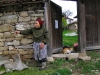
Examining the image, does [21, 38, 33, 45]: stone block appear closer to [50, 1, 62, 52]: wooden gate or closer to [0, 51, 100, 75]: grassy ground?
[0, 51, 100, 75]: grassy ground

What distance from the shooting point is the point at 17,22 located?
29.6 ft

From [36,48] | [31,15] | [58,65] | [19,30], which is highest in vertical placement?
[31,15]

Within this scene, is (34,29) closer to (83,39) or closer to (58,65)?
(58,65)

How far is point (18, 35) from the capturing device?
897 cm

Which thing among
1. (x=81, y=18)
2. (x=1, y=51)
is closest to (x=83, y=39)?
(x=81, y=18)

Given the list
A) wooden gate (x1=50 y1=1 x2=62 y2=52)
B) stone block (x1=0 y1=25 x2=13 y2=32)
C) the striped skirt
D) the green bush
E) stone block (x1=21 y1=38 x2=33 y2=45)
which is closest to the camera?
the green bush

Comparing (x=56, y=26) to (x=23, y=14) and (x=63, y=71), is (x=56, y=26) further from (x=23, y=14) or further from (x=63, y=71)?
(x=63, y=71)

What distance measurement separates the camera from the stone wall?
8945mm

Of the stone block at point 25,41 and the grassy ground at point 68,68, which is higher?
the stone block at point 25,41

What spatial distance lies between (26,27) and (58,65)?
6.27 feet

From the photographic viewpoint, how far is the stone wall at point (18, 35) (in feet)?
29.3

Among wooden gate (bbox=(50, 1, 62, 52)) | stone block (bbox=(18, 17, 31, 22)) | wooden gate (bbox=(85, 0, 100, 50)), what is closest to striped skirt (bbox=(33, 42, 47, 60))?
stone block (bbox=(18, 17, 31, 22))

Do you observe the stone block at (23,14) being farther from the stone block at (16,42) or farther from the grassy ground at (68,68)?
the grassy ground at (68,68)

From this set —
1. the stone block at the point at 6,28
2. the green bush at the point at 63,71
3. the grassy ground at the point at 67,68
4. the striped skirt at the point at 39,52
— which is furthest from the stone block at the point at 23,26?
the green bush at the point at 63,71
